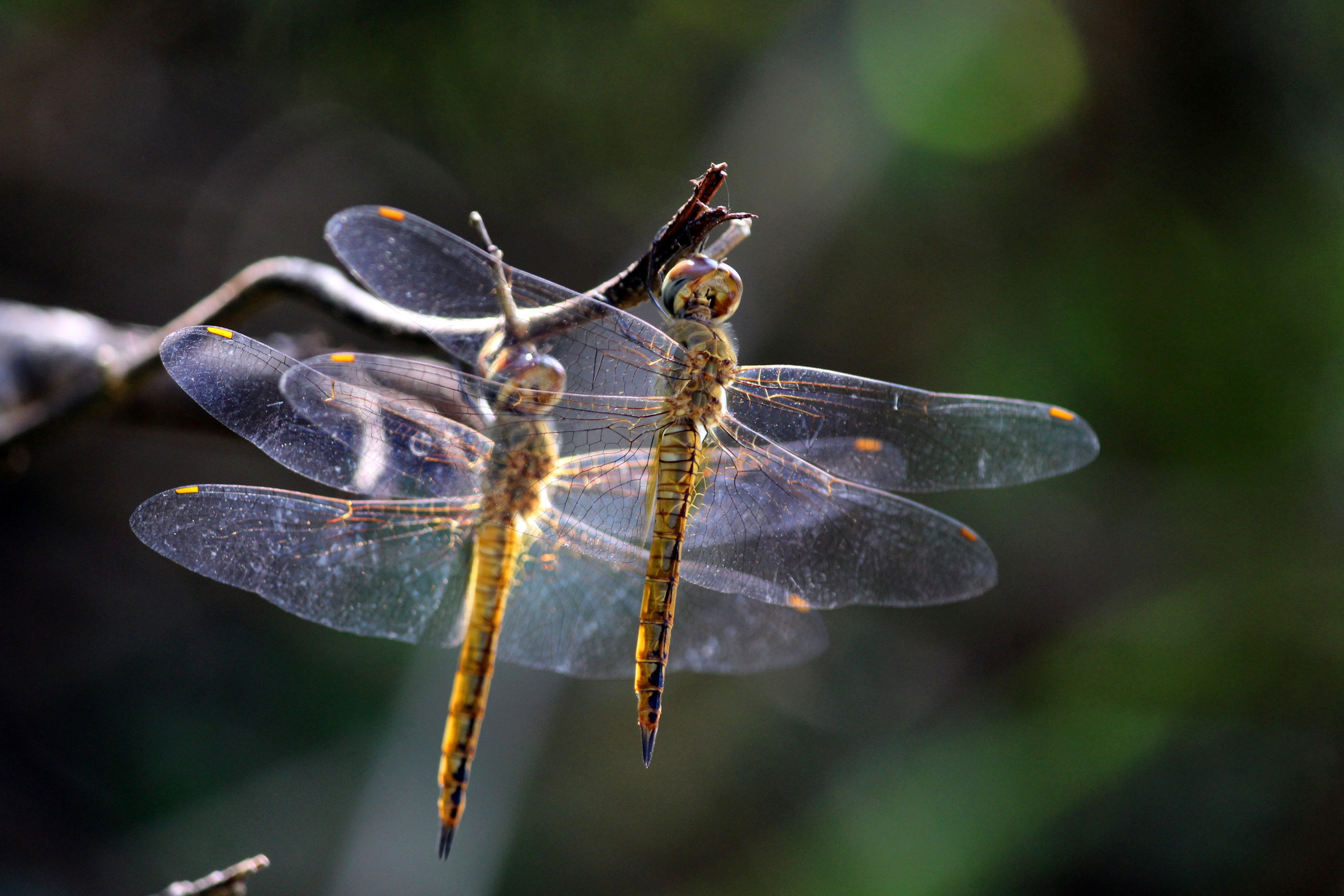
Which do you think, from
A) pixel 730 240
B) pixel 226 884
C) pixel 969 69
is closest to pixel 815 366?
pixel 969 69

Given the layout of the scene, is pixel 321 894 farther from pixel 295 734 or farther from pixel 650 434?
pixel 650 434

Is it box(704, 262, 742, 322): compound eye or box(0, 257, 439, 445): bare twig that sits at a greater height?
box(704, 262, 742, 322): compound eye

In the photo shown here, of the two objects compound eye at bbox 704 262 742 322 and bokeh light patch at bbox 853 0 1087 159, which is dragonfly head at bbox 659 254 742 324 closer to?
compound eye at bbox 704 262 742 322

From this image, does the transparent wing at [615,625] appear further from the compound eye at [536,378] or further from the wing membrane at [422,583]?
the compound eye at [536,378]

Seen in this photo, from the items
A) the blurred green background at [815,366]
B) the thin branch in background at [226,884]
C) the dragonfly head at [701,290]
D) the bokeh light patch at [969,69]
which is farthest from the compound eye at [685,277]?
the bokeh light patch at [969,69]

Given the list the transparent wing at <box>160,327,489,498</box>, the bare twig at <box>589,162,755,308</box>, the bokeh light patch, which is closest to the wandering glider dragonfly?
the transparent wing at <box>160,327,489,498</box>
